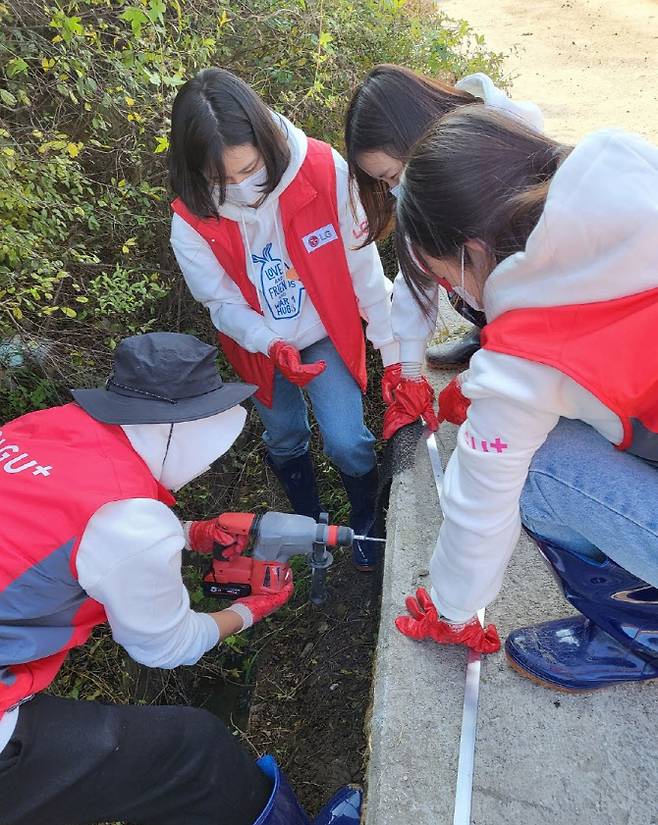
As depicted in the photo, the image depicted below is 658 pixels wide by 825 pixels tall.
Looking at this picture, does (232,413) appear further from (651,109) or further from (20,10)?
(651,109)

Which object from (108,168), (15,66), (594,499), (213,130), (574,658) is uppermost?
(15,66)

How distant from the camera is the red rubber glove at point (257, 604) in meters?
2.07

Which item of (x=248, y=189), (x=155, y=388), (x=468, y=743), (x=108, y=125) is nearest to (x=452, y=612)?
(x=468, y=743)

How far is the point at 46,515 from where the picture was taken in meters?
1.48

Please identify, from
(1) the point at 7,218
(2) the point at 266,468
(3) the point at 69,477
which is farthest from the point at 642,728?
(1) the point at 7,218

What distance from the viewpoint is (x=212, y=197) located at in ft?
6.95

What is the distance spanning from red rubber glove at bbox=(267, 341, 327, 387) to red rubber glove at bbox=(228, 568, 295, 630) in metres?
0.68

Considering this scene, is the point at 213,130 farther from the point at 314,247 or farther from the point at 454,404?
the point at 454,404

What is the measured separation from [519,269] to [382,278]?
4.16ft

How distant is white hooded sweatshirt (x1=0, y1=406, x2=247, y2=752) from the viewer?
149cm

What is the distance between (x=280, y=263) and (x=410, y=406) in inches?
28.3

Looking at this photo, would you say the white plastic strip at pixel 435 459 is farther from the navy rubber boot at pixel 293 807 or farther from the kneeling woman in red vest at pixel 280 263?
the navy rubber boot at pixel 293 807

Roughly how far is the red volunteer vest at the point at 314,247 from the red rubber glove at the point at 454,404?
1.19 ft

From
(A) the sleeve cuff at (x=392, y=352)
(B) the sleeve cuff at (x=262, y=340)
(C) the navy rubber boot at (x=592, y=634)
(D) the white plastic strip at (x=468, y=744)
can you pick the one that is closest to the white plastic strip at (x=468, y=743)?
(D) the white plastic strip at (x=468, y=744)
